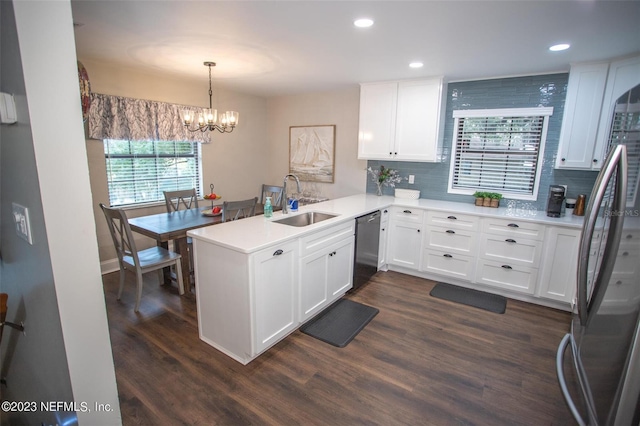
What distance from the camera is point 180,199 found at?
4164mm

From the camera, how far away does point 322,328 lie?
8.95 feet

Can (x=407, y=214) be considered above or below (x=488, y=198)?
below

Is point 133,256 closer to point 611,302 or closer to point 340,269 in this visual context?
point 340,269

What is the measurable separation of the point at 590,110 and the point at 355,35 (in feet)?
7.63

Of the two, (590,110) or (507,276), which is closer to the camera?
(590,110)

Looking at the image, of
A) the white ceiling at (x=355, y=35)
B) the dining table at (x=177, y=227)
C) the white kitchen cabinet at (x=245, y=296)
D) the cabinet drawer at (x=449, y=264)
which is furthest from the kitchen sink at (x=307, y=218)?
the white ceiling at (x=355, y=35)

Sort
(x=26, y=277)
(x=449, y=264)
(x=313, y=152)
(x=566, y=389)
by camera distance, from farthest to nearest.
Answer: (x=313, y=152), (x=449, y=264), (x=566, y=389), (x=26, y=277)

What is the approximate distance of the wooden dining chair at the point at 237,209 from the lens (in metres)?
3.10

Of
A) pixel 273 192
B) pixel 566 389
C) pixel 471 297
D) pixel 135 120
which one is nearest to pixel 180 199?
pixel 135 120

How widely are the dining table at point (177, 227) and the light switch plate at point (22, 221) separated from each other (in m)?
1.75

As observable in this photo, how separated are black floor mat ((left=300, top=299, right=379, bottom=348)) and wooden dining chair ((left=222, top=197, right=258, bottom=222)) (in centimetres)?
129

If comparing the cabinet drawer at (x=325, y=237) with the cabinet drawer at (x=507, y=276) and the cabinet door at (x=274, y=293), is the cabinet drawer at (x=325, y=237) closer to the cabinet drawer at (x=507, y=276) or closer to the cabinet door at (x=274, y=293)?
the cabinet door at (x=274, y=293)

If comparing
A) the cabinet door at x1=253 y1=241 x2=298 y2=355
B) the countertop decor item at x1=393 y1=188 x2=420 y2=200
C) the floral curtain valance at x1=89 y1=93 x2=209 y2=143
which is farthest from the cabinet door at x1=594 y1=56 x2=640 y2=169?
the floral curtain valance at x1=89 y1=93 x2=209 y2=143

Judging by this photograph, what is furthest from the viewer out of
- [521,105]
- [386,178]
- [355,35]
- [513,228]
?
[386,178]
